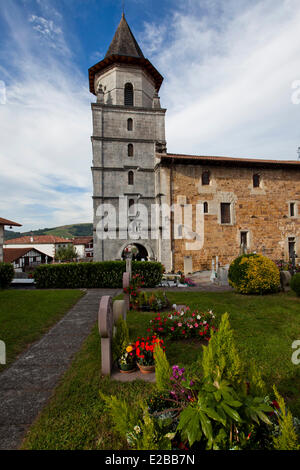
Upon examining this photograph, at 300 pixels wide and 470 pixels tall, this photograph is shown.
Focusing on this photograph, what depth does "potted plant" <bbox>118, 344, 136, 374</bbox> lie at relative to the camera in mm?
4094

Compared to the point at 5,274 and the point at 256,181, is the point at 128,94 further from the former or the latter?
the point at 5,274

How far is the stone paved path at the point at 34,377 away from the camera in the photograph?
288cm

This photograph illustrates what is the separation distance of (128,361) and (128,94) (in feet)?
70.6

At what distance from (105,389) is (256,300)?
25.1 feet

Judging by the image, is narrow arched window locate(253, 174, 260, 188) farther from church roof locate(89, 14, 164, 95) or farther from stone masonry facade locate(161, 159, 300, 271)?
church roof locate(89, 14, 164, 95)

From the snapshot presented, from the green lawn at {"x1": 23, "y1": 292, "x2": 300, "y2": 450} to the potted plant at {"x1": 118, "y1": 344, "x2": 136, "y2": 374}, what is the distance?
40 centimetres

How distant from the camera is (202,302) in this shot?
29.1 ft

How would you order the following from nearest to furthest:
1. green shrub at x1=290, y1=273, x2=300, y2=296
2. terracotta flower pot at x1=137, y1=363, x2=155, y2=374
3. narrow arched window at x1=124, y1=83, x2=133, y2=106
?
terracotta flower pot at x1=137, y1=363, x2=155, y2=374, green shrub at x1=290, y1=273, x2=300, y2=296, narrow arched window at x1=124, y1=83, x2=133, y2=106

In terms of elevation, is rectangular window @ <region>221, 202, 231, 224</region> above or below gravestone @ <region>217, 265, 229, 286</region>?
above

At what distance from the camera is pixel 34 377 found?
4004mm

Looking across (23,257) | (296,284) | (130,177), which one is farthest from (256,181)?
(23,257)

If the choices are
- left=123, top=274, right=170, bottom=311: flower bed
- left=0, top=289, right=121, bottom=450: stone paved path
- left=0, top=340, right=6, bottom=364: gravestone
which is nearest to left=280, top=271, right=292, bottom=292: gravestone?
left=123, top=274, right=170, bottom=311: flower bed
